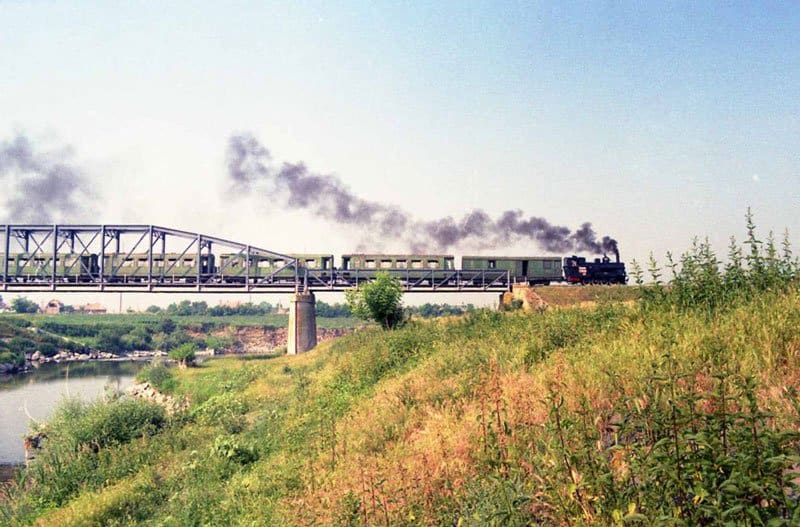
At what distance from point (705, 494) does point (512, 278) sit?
46437 millimetres

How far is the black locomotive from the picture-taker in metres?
45.5

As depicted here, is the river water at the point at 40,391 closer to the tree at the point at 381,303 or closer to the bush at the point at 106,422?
the bush at the point at 106,422

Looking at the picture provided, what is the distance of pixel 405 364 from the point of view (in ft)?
48.1

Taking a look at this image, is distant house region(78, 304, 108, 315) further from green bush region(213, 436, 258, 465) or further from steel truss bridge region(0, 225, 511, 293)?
green bush region(213, 436, 258, 465)

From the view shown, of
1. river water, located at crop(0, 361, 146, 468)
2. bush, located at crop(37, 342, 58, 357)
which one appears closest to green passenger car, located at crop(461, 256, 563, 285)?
river water, located at crop(0, 361, 146, 468)

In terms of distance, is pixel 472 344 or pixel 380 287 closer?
pixel 472 344

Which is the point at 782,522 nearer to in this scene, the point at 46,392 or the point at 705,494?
the point at 705,494

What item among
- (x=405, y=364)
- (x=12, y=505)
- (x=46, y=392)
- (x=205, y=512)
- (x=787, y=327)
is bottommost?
(x=46, y=392)

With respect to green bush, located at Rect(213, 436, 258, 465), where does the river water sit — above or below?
below

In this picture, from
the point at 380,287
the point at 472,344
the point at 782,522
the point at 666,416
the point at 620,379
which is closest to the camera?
the point at 782,522

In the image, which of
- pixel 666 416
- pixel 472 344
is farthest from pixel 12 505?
pixel 666 416

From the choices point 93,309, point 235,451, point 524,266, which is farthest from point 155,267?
point 93,309

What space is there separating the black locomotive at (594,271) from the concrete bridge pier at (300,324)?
24.2m

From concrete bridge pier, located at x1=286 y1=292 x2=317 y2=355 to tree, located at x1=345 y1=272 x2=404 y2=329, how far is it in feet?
82.9
